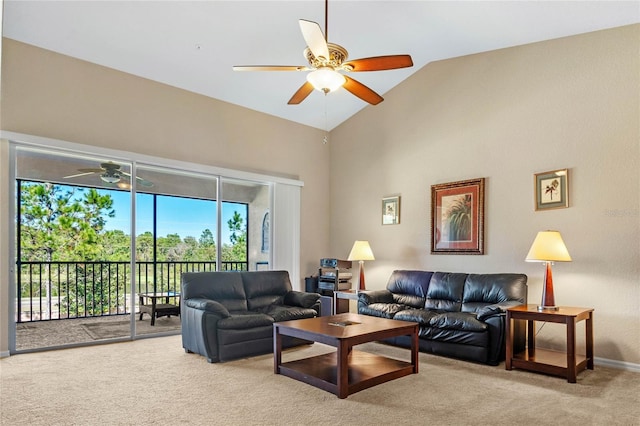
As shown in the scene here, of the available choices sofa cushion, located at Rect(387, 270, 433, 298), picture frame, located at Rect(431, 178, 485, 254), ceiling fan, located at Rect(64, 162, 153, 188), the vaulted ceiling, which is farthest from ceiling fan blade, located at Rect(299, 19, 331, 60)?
sofa cushion, located at Rect(387, 270, 433, 298)

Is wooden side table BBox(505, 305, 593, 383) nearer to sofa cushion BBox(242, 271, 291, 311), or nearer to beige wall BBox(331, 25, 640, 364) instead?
beige wall BBox(331, 25, 640, 364)

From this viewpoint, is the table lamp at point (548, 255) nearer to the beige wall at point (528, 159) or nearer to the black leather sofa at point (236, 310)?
the beige wall at point (528, 159)

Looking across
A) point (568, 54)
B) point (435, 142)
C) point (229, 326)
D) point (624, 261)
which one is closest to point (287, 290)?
point (229, 326)

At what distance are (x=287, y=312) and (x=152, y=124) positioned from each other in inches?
114

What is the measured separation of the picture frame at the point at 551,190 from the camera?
16.3 feet

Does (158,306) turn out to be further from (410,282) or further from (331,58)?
(331,58)

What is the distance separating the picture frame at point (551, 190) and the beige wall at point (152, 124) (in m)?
3.50

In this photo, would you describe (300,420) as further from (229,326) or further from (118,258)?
(118,258)

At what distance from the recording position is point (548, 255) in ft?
14.5

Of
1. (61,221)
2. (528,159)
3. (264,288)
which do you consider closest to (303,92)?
(264,288)

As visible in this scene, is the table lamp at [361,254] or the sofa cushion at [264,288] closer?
the sofa cushion at [264,288]

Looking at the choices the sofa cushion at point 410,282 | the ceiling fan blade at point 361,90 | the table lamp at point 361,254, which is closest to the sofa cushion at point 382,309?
the sofa cushion at point 410,282

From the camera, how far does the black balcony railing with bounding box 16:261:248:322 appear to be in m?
4.96

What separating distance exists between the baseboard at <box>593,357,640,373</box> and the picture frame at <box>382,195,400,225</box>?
9.65 feet
